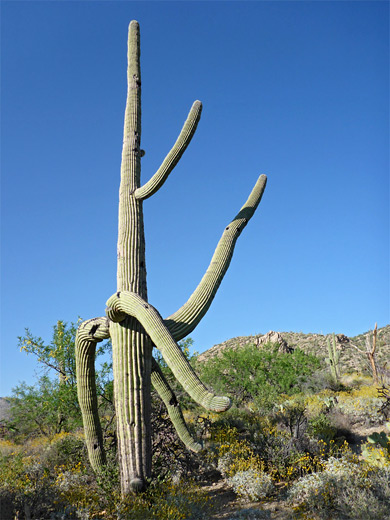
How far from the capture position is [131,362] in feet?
19.9

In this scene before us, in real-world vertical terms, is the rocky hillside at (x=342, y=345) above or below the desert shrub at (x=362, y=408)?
above

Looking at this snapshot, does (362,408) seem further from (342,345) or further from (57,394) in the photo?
(342,345)

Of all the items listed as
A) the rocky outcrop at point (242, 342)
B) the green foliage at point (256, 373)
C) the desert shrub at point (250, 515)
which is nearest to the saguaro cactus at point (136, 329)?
the desert shrub at point (250, 515)

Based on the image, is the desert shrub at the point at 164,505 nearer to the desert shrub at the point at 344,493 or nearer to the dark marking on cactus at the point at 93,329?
the desert shrub at the point at 344,493

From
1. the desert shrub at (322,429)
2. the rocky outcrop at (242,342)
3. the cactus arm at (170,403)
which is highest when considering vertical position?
the rocky outcrop at (242,342)

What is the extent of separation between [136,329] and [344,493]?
3.80 m

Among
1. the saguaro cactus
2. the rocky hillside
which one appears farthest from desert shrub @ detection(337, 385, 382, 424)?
the rocky hillside

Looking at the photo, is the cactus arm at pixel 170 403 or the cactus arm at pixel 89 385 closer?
the cactus arm at pixel 170 403

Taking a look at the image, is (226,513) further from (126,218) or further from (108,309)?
(126,218)

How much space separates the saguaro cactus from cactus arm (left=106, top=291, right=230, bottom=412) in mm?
12

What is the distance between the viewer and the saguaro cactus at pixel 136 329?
18.7ft

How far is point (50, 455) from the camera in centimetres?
967

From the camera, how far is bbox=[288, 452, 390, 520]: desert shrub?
548 centimetres

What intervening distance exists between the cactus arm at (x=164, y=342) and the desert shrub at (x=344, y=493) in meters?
2.69
